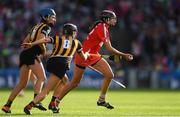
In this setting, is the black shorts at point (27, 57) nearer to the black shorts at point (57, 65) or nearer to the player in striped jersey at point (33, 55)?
the player in striped jersey at point (33, 55)

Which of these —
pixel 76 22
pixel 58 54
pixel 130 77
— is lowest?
pixel 130 77

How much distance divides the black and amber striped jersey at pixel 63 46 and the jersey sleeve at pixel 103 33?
5.39 ft

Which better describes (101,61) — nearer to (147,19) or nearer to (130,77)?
(130,77)

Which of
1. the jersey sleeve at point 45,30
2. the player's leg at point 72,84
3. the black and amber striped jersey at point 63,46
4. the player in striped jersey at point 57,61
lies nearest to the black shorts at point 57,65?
the player in striped jersey at point 57,61

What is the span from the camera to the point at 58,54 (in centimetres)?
1648

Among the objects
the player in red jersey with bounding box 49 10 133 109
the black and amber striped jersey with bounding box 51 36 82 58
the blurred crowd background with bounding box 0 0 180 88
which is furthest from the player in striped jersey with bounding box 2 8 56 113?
the blurred crowd background with bounding box 0 0 180 88

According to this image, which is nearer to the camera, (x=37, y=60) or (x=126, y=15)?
(x=37, y=60)

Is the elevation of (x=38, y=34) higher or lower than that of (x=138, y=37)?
higher

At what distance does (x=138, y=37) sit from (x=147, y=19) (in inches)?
51.1

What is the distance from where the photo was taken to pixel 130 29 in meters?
36.0

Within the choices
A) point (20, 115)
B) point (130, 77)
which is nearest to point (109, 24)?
point (20, 115)

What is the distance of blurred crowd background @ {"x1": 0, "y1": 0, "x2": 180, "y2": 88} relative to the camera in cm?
3397

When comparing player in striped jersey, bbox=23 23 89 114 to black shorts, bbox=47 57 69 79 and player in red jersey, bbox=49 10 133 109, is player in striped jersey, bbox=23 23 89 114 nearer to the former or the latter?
black shorts, bbox=47 57 69 79

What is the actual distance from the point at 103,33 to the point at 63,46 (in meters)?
1.98
